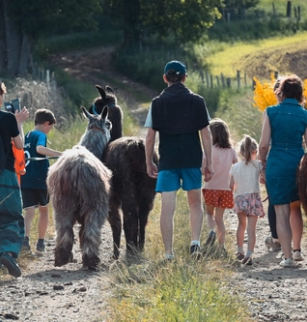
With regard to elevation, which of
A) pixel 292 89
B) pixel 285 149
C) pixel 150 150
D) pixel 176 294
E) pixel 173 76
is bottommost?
pixel 176 294

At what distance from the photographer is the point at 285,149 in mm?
9023

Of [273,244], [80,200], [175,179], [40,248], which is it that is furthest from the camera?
[40,248]

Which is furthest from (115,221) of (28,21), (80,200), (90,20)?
(90,20)

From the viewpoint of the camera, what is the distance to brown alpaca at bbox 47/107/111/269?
907cm

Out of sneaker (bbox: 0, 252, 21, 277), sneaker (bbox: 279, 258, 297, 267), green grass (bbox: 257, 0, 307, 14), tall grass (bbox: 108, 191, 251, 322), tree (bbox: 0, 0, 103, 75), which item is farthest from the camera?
green grass (bbox: 257, 0, 307, 14)

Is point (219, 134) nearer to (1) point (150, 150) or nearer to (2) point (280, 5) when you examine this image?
(1) point (150, 150)

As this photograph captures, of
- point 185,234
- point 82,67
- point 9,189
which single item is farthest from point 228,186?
point 82,67

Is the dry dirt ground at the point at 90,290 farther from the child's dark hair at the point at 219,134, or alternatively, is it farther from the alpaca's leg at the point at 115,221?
the child's dark hair at the point at 219,134

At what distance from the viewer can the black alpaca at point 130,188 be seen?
9.59 meters

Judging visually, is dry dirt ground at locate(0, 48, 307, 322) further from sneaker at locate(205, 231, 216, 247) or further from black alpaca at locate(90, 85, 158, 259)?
black alpaca at locate(90, 85, 158, 259)

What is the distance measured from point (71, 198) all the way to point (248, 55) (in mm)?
39070

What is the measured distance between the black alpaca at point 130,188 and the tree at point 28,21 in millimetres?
28641

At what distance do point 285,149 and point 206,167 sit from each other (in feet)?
2.62

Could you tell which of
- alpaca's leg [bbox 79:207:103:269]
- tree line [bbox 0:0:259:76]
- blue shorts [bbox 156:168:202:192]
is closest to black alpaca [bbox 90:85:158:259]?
alpaca's leg [bbox 79:207:103:269]
